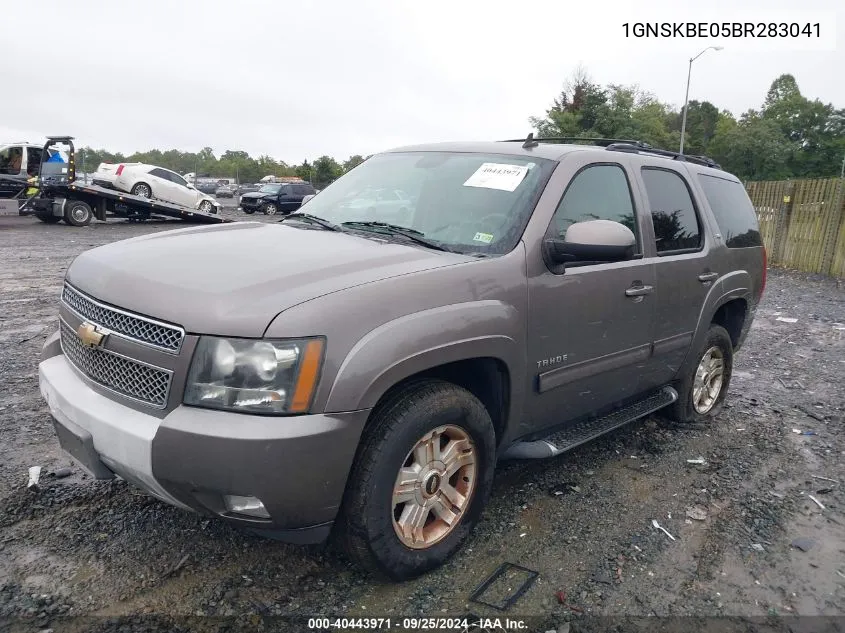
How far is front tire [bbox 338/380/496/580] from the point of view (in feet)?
8.34

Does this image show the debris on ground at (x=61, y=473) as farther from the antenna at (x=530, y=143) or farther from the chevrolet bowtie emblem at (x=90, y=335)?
the antenna at (x=530, y=143)

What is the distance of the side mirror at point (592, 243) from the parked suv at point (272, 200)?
27366 millimetres

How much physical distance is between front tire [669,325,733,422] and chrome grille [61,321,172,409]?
11.4ft

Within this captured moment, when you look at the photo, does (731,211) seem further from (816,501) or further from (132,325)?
(132,325)

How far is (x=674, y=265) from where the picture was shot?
403cm

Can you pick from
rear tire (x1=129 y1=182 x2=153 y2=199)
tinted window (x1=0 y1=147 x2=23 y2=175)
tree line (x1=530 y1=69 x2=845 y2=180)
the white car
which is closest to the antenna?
the white car

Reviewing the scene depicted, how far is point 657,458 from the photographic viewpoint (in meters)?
4.29

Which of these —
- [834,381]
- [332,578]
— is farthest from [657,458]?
[834,381]

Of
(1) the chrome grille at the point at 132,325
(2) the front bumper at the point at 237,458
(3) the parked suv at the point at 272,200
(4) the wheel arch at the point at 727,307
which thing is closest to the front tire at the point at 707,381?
(4) the wheel arch at the point at 727,307

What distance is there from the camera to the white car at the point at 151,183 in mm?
23109

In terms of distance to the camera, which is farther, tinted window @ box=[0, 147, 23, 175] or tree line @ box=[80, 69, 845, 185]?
tree line @ box=[80, 69, 845, 185]

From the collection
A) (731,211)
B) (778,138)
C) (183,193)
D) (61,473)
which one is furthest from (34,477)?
(778,138)

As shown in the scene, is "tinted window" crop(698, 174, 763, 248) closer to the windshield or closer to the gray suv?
the gray suv

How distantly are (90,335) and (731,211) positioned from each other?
173 inches
